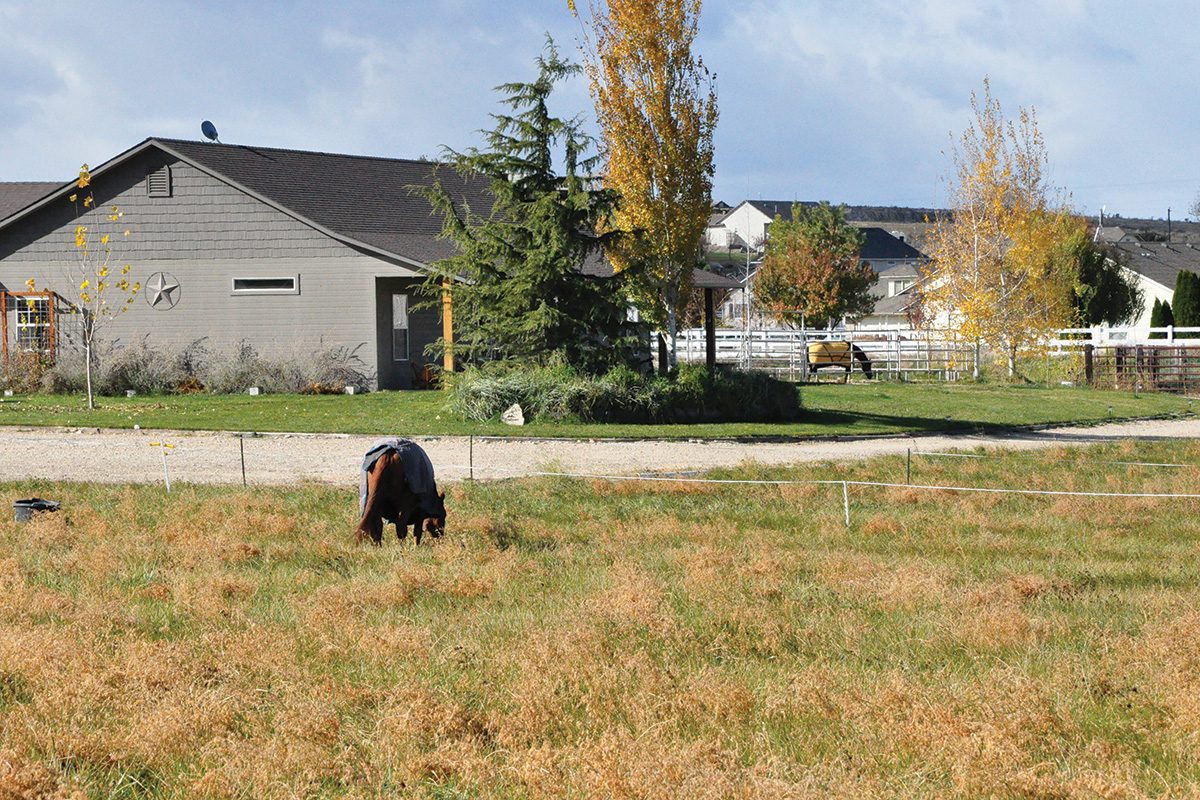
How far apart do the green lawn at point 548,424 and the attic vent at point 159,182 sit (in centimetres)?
563

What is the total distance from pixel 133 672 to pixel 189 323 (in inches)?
937

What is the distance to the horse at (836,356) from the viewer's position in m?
38.4

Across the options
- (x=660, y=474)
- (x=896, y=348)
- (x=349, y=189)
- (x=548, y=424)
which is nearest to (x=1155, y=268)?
(x=896, y=348)

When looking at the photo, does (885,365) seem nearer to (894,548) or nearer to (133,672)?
(894,548)

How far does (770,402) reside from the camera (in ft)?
72.8

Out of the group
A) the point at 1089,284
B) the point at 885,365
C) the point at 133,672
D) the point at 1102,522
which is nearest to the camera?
the point at 133,672

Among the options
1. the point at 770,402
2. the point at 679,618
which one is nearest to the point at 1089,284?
the point at 770,402

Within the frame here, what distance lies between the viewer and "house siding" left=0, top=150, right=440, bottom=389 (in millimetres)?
27734

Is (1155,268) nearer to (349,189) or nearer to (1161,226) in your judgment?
(349,189)

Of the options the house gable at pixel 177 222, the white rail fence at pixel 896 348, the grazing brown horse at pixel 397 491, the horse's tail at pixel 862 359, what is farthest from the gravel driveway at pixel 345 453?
the horse's tail at pixel 862 359

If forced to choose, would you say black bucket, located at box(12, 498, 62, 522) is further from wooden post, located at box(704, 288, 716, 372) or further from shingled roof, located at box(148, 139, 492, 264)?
shingled roof, located at box(148, 139, 492, 264)

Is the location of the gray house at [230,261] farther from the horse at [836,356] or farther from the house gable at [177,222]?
the horse at [836,356]

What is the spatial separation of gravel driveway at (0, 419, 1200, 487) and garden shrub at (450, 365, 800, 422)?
7.38 ft

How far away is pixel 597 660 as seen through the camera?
6.15 m
